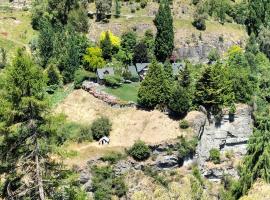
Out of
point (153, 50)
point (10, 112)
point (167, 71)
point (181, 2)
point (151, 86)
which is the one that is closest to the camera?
point (10, 112)

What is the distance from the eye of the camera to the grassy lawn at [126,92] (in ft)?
243

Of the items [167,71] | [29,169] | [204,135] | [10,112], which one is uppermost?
[10,112]

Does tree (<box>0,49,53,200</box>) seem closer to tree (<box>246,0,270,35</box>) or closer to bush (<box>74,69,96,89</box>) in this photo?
bush (<box>74,69,96,89</box>)

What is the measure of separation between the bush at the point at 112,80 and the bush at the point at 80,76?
214 cm

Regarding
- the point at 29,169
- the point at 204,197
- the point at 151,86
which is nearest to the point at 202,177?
the point at 204,197

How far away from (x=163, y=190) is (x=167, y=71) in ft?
61.3

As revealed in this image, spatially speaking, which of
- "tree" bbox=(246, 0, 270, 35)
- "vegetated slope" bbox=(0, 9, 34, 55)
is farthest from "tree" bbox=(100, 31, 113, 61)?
"tree" bbox=(246, 0, 270, 35)

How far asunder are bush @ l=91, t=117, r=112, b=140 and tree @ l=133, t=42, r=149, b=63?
1803 cm

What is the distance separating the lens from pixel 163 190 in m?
64.3

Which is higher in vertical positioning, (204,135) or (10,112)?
(10,112)

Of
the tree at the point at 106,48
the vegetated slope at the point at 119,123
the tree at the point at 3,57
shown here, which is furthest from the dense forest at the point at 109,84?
the vegetated slope at the point at 119,123

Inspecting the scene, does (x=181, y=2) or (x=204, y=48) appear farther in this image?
(x=181, y=2)

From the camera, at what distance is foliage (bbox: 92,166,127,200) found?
62.6m

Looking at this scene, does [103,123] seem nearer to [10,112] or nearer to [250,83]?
[250,83]
